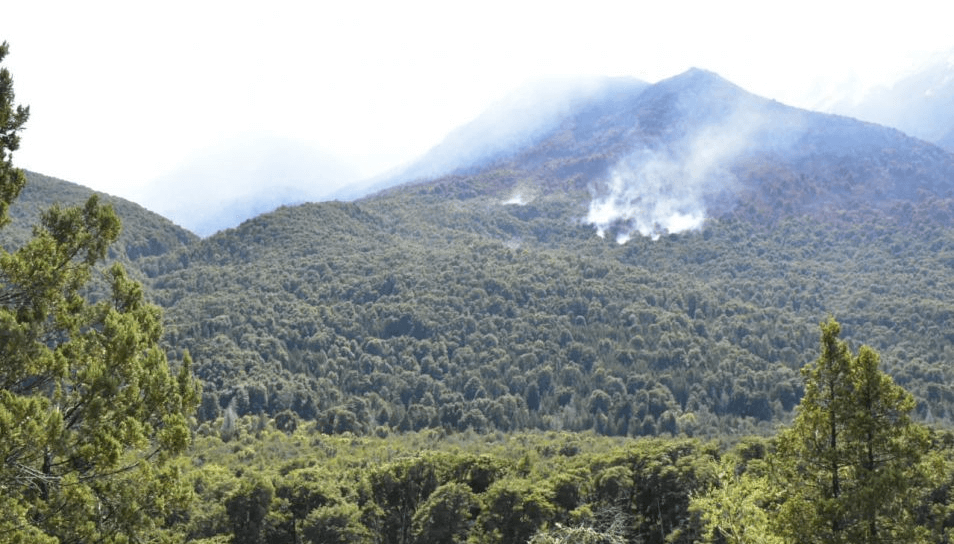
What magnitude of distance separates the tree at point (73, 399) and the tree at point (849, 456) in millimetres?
14213

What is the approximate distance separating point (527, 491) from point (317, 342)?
115 m

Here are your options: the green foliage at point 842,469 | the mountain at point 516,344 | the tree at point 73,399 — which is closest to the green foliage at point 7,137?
the tree at point 73,399

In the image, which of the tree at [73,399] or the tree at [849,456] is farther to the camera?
the tree at [849,456]

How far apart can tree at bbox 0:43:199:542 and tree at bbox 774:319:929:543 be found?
1421 cm

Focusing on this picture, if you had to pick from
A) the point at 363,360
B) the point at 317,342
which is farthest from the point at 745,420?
the point at 317,342

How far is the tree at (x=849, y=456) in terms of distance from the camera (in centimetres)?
1642

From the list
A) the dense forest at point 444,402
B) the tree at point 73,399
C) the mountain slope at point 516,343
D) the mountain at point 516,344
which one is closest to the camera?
the tree at point 73,399

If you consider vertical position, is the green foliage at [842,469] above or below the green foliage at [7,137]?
below

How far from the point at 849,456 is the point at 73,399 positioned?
17.1 metres

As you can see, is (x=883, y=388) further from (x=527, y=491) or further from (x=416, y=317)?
(x=416, y=317)

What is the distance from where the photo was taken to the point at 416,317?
6772 inches

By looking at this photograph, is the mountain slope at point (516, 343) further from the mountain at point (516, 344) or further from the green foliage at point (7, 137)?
the green foliage at point (7, 137)

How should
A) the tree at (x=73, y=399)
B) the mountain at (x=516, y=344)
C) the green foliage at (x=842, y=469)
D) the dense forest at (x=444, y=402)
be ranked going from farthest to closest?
1. the mountain at (x=516, y=344)
2. the green foliage at (x=842, y=469)
3. the dense forest at (x=444, y=402)
4. the tree at (x=73, y=399)

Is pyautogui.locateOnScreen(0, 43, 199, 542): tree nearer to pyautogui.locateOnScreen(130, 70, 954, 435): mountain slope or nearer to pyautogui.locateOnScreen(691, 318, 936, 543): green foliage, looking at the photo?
pyautogui.locateOnScreen(691, 318, 936, 543): green foliage
